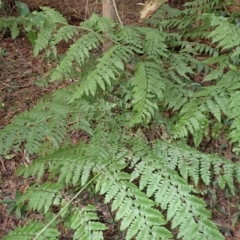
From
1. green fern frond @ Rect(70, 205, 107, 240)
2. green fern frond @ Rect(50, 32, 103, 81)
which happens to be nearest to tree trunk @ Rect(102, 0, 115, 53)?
green fern frond @ Rect(50, 32, 103, 81)

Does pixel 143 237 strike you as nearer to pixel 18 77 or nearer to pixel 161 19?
pixel 161 19

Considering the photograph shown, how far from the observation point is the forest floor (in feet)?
10.1

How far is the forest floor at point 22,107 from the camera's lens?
3076mm

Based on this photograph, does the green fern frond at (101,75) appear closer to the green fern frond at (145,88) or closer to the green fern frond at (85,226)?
the green fern frond at (145,88)

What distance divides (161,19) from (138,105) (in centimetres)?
144

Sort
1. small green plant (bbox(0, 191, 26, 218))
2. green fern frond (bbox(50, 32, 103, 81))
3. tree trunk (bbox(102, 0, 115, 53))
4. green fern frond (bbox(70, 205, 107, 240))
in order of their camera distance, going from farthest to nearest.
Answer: small green plant (bbox(0, 191, 26, 218)), tree trunk (bbox(102, 0, 115, 53)), green fern frond (bbox(50, 32, 103, 81)), green fern frond (bbox(70, 205, 107, 240))

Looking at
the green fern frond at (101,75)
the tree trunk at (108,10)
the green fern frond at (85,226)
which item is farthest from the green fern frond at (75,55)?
the green fern frond at (85,226)

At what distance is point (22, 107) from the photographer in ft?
13.9

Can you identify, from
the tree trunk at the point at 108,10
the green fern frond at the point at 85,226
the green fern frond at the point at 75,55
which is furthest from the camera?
the tree trunk at the point at 108,10

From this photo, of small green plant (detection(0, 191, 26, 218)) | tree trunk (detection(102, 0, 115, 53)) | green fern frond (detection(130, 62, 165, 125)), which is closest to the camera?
green fern frond (detection(130, 62, 165, 125))

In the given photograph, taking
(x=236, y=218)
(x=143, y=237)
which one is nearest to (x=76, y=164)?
(x=143, y=237)

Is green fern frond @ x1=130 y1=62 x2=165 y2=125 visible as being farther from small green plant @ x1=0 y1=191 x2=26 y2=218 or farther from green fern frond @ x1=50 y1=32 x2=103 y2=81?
small green plant @ x1=0 y1=191 x2=26 y2=218

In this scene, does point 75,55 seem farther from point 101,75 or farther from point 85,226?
point 85,226

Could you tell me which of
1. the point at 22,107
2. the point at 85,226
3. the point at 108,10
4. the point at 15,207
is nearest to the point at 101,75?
the point at 108,10
